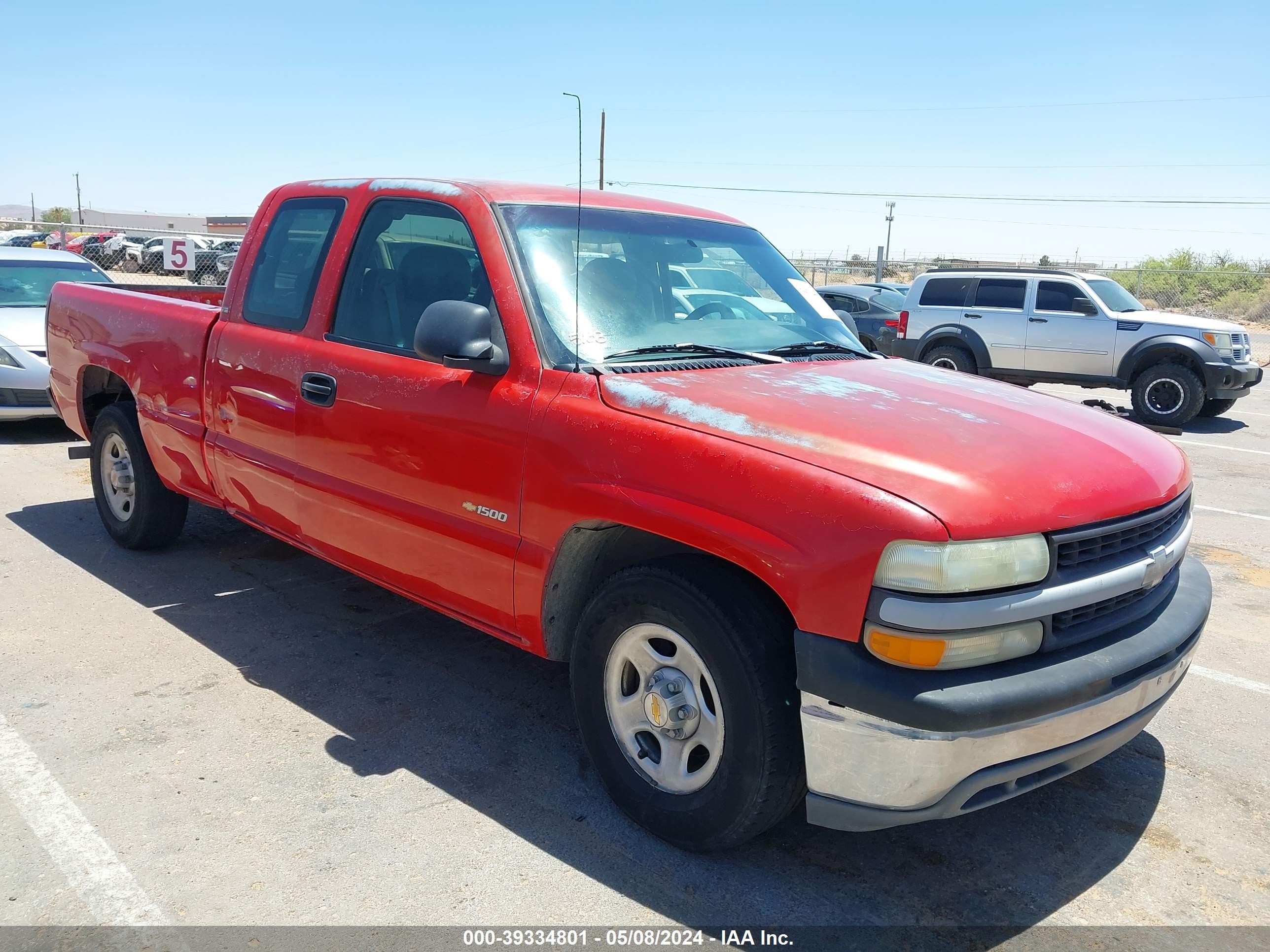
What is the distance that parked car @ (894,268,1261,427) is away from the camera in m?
12.4

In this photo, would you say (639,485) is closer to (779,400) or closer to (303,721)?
(779,400)

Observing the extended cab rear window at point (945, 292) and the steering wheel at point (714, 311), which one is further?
the extended cab rear window at point (945, 292)

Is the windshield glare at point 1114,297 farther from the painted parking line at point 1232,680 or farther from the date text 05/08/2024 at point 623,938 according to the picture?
the date text 05/08/2024 at point 623,938

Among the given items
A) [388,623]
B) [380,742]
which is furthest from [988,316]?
[380,742]

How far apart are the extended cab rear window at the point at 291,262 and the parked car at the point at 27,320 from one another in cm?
430

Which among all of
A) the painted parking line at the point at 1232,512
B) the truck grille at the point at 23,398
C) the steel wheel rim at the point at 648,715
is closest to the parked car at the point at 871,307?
the painted parking line at the point at 1232,512

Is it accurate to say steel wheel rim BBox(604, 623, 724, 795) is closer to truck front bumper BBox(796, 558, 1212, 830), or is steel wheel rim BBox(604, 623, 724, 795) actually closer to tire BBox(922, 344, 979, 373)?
truck front bumper BBox(796, 558, 1212, 830)

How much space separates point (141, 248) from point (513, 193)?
3713cm

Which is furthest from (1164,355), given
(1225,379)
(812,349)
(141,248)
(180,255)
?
(141,248)

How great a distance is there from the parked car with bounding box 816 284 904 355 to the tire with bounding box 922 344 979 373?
0.72m

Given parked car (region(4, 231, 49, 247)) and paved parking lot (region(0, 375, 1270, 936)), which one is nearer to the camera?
paved parking lot (region(0, 375, 1270, 936))

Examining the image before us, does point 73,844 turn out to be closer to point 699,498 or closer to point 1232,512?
point 699,498

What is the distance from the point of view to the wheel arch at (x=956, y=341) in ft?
46.4

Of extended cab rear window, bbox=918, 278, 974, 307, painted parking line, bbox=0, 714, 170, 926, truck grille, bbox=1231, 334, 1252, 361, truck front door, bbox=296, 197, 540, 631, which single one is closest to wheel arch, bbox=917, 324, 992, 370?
extended cab rear window, bbox=918, 278, 974, 307
